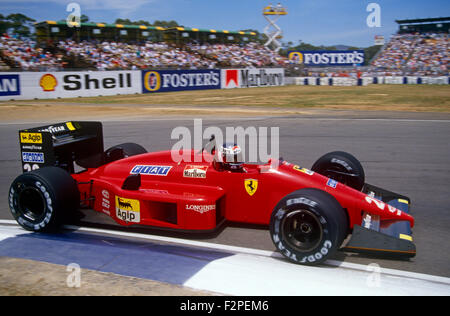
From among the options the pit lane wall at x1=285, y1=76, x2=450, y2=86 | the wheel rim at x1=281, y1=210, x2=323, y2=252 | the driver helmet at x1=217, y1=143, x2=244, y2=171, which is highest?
the pit lane wall at x1=285, y1=76, x2=450, y2=86

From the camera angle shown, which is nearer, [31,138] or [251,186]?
[251,186]

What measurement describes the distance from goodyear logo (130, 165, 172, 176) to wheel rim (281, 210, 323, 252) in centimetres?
173

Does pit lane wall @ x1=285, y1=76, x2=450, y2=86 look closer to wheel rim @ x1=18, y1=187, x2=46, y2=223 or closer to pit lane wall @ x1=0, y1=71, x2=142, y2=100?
pit lane wall @ x1=0, y1=71, x2=142, y2=100

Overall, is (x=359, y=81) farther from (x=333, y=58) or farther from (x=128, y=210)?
(x=128, y=210)

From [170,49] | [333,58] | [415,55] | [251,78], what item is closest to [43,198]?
[251,78]

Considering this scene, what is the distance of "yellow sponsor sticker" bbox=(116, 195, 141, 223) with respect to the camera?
4.76 m

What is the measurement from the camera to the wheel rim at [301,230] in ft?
13.0

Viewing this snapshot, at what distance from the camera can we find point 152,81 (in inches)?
1298

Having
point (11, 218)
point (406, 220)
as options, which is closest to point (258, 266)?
point (406, 220)

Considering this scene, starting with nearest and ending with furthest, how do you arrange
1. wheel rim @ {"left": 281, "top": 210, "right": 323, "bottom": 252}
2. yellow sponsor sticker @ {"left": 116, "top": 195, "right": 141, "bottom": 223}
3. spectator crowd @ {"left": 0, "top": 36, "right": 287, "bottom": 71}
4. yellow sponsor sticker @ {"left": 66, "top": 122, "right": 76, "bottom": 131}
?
1. wheel rim @ {"left": 281, "top": 210, "right": 323, "bottom": 252}
2. yellow sponsor sticker @ {"left": 116, "top": 195, "right": 141, "bottom": 223}
3. yellow sponsor sticker @ {"left": 66, "top": 122, "right": 76, "bottom": 131}
4. spectator crowd @ {"left": 0, "top": 36, "right": 287, "bottom": 71}

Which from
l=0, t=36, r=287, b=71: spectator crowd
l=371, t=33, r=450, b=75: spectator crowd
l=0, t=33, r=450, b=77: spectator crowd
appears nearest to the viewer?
l=0, t=36, r=287, b=71: spectator crowd

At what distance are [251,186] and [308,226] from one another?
0.89 meters

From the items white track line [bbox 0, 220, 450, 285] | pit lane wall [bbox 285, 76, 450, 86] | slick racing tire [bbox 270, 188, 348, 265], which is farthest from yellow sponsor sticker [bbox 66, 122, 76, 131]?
pit lane wall [bbox 285, 76, 450, 86]

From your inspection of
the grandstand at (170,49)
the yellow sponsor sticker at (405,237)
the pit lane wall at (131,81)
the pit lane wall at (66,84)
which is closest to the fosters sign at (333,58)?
the grandstand at (170,49)
